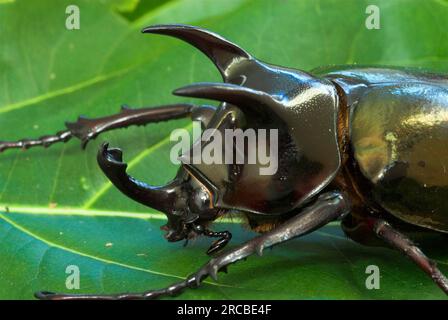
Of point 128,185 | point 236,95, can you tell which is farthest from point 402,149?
point 128,185

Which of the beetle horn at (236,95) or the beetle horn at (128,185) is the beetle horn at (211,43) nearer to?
the beetle horn at (236,95)

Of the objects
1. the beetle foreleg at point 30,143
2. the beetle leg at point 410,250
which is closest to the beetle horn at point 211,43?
the beetle leg at point 410,250

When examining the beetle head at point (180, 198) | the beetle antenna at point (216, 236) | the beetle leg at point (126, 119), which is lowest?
the beetle antenna at point (216, 236)

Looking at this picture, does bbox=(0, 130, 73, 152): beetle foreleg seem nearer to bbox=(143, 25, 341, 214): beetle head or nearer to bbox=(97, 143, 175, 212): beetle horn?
bbox=(97, 143, 175, 212): beetle horn

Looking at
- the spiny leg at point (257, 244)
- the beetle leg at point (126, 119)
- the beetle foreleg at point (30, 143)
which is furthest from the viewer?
the beetle foreleg at point (30, 143)

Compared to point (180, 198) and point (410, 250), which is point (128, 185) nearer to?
point (180, 198)

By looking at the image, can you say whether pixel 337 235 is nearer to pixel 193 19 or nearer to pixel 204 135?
pixel 204 135
